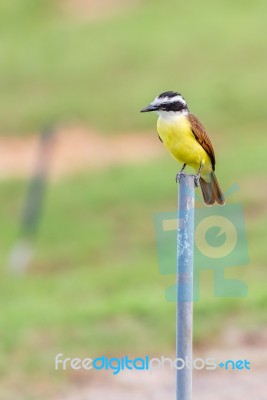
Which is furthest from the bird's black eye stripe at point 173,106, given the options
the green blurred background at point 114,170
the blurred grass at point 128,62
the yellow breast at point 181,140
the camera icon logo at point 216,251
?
the blurred grass at point 128,62

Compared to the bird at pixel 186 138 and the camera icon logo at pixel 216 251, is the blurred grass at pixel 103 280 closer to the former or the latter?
the camera icon logo at pixel 216 251

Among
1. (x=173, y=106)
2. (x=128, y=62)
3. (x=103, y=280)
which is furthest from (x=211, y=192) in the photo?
(x=128, y=62)

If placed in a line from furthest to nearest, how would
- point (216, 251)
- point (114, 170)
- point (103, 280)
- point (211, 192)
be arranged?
point (114, 170), point (103, 280), point (216, 251), point (211, 192)

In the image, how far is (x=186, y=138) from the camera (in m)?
6.78

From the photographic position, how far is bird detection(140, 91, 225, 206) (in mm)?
6500

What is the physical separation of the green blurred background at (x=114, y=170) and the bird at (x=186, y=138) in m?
2.87

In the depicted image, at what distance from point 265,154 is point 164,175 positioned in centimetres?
177

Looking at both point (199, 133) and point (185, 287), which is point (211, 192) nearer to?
point (199, 133)

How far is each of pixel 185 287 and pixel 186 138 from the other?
1.20 meters

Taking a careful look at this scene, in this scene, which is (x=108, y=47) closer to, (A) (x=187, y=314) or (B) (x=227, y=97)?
(B) (x=227, y=97)

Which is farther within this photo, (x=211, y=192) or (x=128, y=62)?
(x=128, y=62)

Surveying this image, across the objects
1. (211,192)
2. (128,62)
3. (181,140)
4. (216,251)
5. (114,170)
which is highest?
(128,62)

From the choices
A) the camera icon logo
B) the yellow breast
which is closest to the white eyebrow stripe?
the yellow breast

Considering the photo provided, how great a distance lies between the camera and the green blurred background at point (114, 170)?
1050 centimetres
